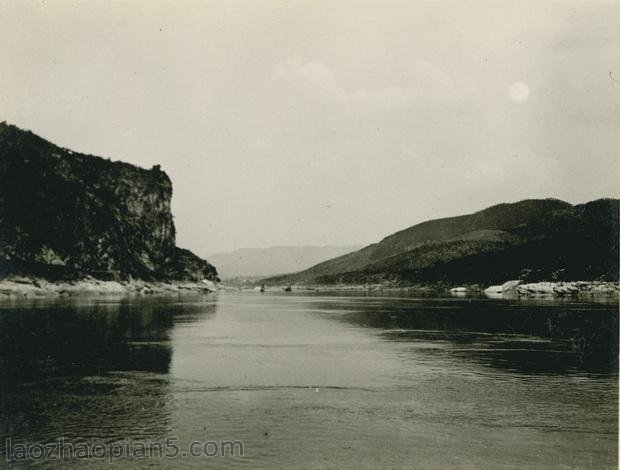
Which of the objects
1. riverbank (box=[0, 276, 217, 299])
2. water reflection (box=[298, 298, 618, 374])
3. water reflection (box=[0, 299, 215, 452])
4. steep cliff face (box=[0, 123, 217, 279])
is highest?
steep cliff face (box=[0, 123, 217, 279])

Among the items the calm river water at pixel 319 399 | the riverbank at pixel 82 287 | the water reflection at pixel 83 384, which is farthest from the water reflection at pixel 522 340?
the riverbank at pixel 82 287

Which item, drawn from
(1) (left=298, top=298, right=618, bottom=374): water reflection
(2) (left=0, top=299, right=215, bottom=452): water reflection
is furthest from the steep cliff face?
(1) (left=298, top=298, right=618, bottom=374): water reflection

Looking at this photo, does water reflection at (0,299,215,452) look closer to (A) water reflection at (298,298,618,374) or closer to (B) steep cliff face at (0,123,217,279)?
(A) water reflection at (298,298,618,374)

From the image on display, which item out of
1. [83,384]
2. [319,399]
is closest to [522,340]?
[319,399]

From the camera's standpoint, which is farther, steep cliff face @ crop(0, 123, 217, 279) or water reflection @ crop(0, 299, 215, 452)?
steep cliff face @ crop(0, 123, 217, 279)

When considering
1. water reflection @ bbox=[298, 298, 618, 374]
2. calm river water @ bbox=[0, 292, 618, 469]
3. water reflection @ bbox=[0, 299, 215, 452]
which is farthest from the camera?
water reflection @ bbox=[298, 298, 618, 374]

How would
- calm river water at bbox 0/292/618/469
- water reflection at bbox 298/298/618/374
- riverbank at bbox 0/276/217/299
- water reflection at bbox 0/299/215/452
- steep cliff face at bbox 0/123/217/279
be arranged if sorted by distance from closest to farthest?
calm river water at bbox 0/292/618/469, water reflection at bbox 0/299/215/452, water reflection at bbox 298/298/618/374, riverbank at bbox 0/276/217/299, steep cliff face at bbox 0/123/217/279

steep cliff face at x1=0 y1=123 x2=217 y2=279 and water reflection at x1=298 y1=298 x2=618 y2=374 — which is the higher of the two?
steep cliff face at x1=0 y1=123 x2=217 y2=279

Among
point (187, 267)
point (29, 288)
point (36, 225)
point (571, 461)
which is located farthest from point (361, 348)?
point (187, 267)

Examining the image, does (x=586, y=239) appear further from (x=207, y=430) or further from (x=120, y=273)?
(x=207, y=430)
